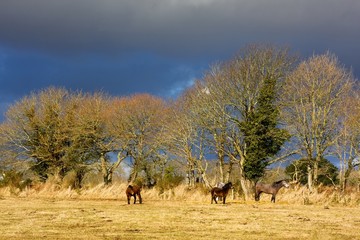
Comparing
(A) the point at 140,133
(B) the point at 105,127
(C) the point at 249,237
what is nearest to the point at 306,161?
(A) the point at 140,133

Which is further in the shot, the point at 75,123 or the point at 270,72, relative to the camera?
the point at 75,123

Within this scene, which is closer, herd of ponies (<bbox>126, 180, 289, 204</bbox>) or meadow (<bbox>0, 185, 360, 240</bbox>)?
meadow (<bbox>0, 185, 360, 240</bbox>)

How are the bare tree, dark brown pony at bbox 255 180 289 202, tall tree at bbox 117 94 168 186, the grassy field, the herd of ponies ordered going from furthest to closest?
tall tree at bbox 117 94 168 186, the bare tree, dark brown pony at bbox 255 180 289 202, the herd of ponies, the grassy field

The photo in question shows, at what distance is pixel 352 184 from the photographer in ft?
141

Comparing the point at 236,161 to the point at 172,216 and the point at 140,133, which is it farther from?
the point at 172,216

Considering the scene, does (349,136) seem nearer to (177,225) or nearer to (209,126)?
(209,126)

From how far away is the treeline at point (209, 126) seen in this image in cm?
4022

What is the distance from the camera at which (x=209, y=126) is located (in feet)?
145

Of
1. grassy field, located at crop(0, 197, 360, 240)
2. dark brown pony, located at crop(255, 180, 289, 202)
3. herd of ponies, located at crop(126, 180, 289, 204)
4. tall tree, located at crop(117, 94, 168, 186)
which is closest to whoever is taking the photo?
grassy field, located at crop(0, 197, 360, 240)

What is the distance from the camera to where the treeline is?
40.2 meters

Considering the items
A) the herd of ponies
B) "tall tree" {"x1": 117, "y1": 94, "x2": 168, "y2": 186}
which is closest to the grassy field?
the herd of ponies

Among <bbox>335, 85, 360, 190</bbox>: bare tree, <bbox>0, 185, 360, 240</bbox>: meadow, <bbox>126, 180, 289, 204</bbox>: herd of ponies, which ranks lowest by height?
<bbox>0, 185, 360, 240</bbox>: meadow

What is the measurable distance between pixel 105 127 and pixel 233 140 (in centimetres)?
1905

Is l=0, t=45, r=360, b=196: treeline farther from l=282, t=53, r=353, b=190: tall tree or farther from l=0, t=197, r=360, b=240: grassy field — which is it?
l=0, t=197, r=360, b=240: grassy field
